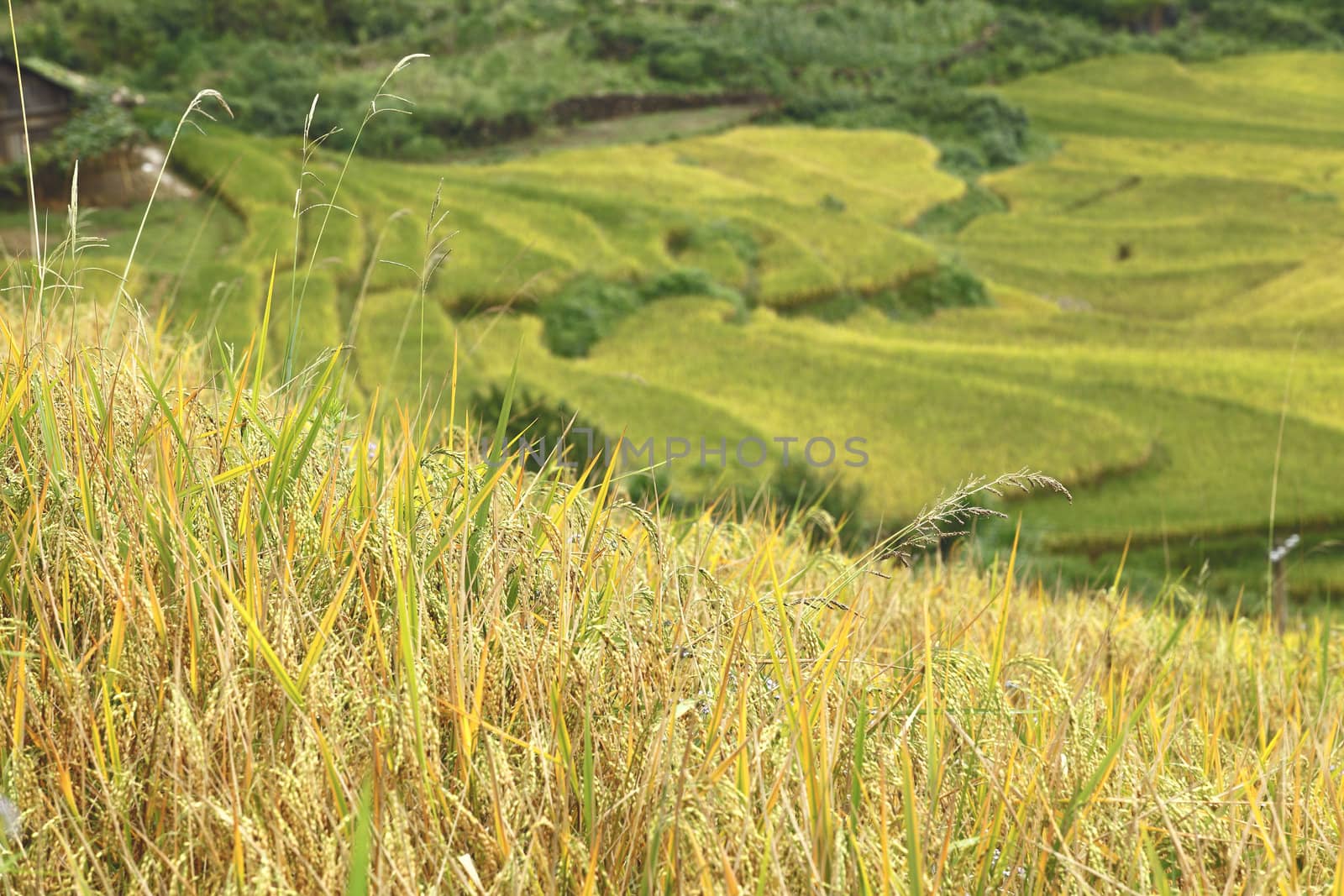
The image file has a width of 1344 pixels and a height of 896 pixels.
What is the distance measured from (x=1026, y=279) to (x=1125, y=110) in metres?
1.91

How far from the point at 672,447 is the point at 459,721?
3.47 meters

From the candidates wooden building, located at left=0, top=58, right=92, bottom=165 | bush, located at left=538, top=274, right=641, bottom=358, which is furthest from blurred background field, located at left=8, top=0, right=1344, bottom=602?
wooden building, located at left=0, top=58, right=92, bottom=165

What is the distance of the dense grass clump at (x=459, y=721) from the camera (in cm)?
61

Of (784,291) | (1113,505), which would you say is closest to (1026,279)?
(784,291)

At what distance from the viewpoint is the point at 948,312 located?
18.3 feet

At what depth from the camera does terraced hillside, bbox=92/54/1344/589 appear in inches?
170

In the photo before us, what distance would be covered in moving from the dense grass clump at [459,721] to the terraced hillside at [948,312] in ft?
8.57

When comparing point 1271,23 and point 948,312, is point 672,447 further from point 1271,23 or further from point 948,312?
point 1271,23

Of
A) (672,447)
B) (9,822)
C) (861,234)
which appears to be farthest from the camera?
(861,234)

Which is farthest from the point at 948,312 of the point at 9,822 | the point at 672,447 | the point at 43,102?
the point at 9,822

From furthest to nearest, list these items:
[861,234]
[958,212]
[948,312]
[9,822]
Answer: [958,212] → [861,234] → [948,312] → [9,822]

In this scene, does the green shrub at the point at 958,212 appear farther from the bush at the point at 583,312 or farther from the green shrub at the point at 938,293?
the bush at the point at 583,312

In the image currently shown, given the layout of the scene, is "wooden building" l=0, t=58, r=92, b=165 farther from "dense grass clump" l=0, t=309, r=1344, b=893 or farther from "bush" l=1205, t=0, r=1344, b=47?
"bush" l=1205, t=0, r=1344, b=47

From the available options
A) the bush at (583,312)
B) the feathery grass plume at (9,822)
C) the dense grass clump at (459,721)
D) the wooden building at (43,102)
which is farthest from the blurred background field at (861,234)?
the feathery grass plume at (9,822)
